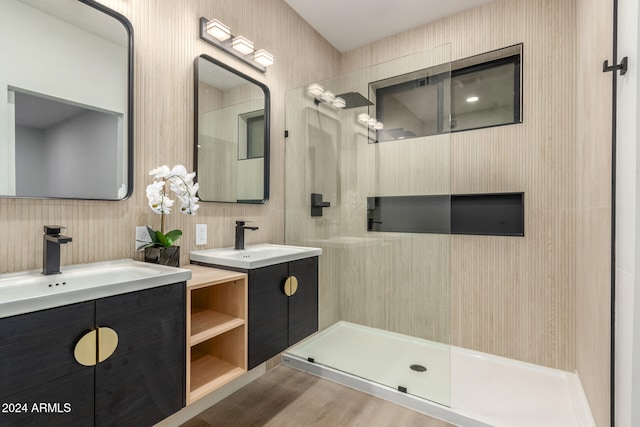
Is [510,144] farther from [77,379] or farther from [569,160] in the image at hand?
[77,379]

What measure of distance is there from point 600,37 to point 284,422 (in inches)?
98.9

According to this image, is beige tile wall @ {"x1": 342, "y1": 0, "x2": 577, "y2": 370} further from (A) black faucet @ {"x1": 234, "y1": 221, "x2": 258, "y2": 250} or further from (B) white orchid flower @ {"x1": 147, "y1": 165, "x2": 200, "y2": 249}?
(B) white orchid flower @ {"x1": 147, "y1": 165, "x2": 200, "y2": 249}

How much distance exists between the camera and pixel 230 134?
6.60ft

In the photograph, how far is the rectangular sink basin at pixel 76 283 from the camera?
0.84 m

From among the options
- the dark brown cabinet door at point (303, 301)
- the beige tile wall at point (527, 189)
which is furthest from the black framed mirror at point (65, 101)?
the beige tile wall at point (527, 189)

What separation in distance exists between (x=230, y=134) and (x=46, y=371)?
1.49 m

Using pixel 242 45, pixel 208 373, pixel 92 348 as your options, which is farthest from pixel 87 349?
pixel 242 45

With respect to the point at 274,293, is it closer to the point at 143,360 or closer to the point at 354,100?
the point at 143,360

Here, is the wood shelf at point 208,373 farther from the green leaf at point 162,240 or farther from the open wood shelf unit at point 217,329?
the green leaf at point 162,240

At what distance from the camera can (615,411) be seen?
4.01ft

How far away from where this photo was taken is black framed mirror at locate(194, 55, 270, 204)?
1828mm

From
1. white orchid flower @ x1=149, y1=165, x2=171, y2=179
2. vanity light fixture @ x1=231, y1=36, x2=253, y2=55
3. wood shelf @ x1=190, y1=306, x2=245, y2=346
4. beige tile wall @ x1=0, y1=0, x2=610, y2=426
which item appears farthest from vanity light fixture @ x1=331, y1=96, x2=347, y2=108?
wood shelf @ x1=190, y1=306, x2=245, y2=346

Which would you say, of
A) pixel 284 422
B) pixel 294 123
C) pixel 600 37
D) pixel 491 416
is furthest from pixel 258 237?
pixel 600 37

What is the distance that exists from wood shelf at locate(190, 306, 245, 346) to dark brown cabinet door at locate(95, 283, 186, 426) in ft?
0.45
